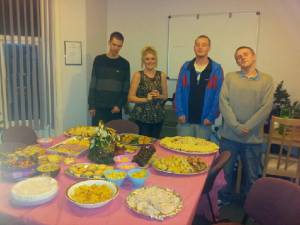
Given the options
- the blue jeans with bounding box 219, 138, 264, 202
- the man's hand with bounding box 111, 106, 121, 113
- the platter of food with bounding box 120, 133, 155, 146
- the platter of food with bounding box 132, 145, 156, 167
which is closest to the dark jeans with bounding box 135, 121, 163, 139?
the man's hand with bounding box 111, 106, 121, 113

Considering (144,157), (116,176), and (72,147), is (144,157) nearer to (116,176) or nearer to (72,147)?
(116,176)

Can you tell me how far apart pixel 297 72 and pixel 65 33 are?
281 centimetres

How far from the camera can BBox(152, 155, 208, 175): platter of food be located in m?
1.69

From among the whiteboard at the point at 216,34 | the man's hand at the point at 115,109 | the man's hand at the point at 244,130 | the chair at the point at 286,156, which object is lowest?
the chair at the point at 286,156

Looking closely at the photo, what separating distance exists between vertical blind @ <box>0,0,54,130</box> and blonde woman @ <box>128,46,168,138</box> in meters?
1.21

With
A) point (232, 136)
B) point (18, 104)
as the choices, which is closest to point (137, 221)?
point (232, 136)

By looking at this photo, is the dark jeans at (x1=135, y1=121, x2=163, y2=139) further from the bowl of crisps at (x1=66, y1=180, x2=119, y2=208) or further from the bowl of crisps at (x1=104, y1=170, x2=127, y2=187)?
the bowl of crisps at (x1=66, y1=180, x2=119, y2=208)

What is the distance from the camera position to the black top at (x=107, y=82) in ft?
10.1

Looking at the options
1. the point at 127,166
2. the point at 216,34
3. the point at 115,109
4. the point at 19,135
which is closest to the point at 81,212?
the point at 127,166

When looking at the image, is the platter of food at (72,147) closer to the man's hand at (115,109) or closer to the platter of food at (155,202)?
the platter of food at (155,202)

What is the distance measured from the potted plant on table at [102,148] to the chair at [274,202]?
869 mm

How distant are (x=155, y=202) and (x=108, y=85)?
199 cm

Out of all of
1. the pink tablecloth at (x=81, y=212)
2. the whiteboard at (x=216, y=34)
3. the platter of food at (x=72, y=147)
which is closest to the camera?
the pink tablecloth at (x=81, y=212)

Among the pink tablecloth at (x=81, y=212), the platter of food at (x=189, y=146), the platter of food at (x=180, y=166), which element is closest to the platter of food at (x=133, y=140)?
the platter of food at (x=189, y=146)
